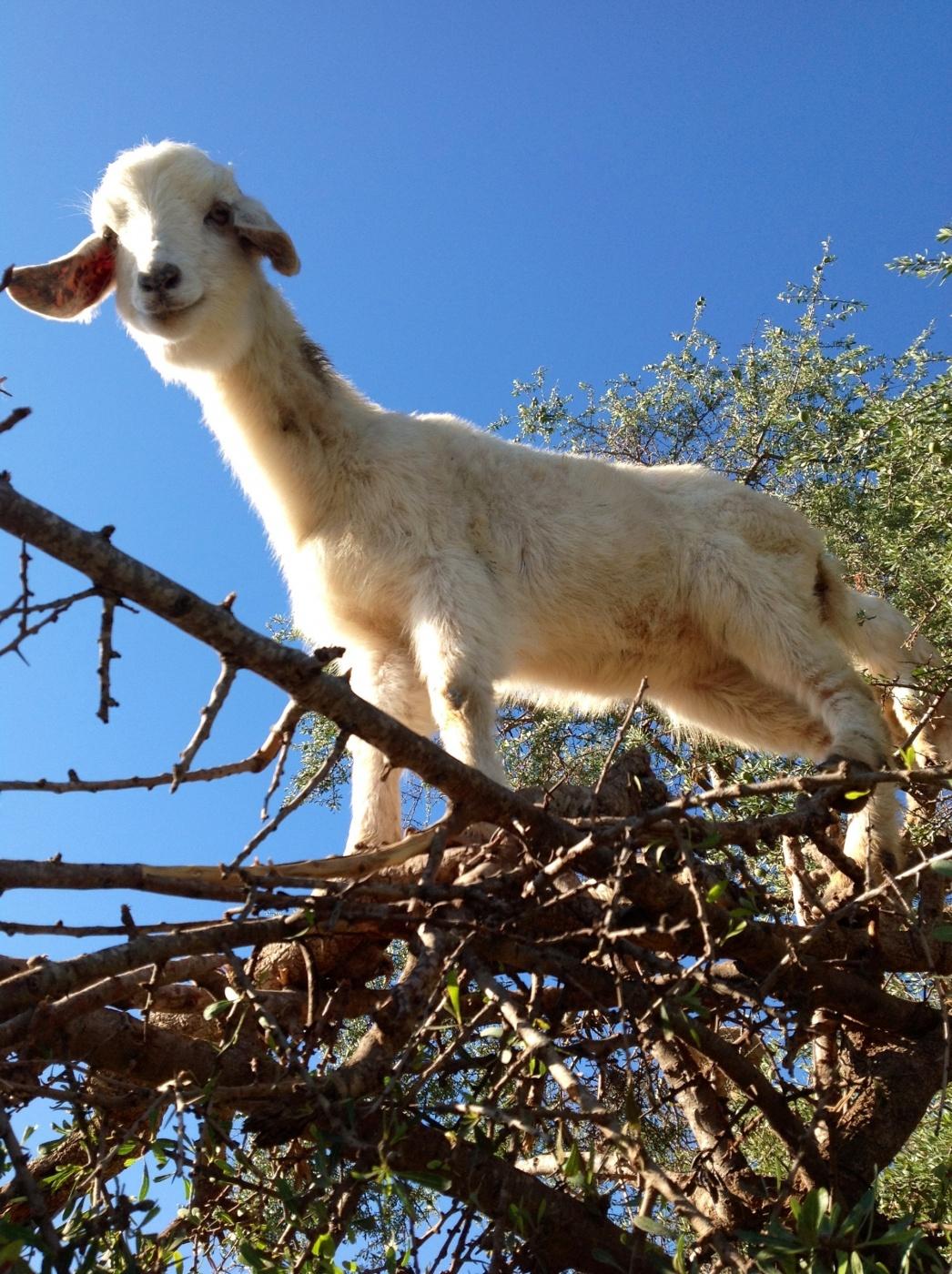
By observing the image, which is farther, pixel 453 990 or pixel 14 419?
pixel 453 990

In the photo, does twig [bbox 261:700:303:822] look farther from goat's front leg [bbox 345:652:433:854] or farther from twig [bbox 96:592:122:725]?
Answer: goat's front leg [bbox 345:652:433:854]

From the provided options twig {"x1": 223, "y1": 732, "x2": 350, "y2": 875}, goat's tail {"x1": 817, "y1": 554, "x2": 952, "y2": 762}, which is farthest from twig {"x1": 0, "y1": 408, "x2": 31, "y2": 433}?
goat's tail {"x1": 817, "y1": 554, "x2": 952, "y2": 762}

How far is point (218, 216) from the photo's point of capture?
4.90m

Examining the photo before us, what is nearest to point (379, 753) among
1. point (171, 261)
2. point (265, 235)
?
point (171, 261)

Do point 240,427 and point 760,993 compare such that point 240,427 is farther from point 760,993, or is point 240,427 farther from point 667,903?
point 760,993

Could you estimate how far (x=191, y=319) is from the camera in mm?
4504

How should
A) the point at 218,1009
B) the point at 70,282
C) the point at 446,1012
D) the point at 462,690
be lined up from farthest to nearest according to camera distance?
the point at 70,282
the point at 462,690
the point at 446,1012
the point at 218,1009

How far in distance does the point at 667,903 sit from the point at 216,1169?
4.26ft

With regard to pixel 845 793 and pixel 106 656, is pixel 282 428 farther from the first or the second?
pixel 106 656

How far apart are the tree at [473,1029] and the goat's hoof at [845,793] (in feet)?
0.30

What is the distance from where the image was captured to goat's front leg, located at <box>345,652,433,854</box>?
14.2 ft

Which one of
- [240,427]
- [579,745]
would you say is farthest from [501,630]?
[579,745]

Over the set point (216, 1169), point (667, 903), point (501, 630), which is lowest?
point (216, 1169)

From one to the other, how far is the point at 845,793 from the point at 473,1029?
1.37 m
